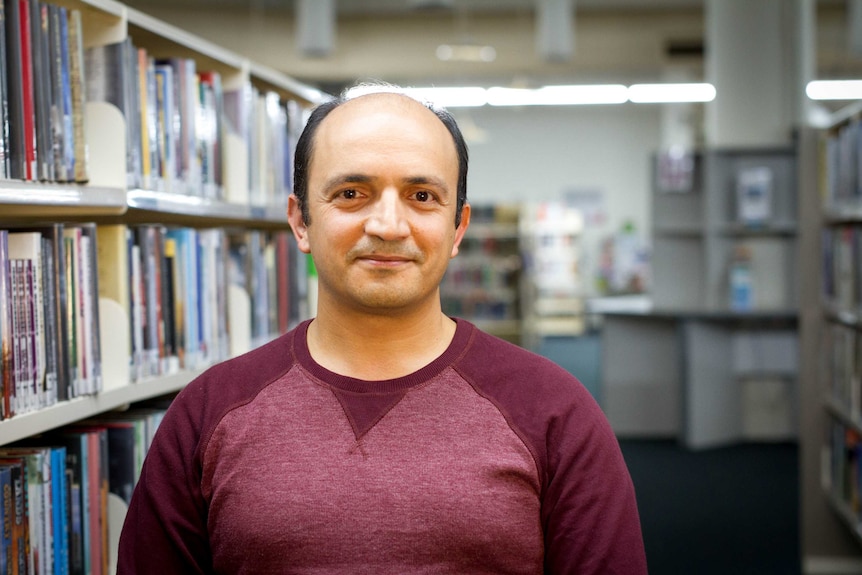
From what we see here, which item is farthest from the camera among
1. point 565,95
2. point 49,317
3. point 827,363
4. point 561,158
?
point 561,158

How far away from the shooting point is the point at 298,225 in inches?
53.9

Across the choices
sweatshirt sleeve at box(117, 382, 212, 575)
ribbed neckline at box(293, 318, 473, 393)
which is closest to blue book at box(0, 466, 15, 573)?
sweatshirt sleeve at box(117, 382, 212, 575)

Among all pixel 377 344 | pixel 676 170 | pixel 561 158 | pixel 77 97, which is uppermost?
pixel 561 158

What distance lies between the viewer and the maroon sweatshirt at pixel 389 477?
3.82 feet

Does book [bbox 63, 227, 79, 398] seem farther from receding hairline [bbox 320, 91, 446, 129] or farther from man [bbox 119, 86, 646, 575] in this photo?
receding hairline [bbox 320, 91, 446, 129]

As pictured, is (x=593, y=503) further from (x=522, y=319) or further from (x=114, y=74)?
(x=522, y=319)

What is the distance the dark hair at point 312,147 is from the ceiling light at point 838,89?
1000cm

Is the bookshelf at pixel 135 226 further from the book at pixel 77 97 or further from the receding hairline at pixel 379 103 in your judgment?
the receding hairline at pixel 379 103

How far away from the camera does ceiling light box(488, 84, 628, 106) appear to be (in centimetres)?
1091

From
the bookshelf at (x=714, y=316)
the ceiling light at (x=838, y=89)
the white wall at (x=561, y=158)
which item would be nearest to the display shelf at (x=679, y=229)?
the bookshelf at (x=714, y=316)

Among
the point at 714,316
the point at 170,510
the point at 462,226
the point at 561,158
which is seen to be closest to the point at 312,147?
the point at 462,226

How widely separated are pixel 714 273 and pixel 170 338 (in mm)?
4557

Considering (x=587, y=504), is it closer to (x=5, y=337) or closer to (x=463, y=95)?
(x=5, y=337)

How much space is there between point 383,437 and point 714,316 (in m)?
4.91
